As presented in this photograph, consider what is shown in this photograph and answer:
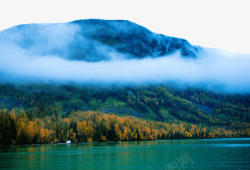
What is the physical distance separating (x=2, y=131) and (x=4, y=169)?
10943cm

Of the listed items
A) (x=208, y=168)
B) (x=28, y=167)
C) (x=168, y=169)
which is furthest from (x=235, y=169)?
(x=28, y=167)

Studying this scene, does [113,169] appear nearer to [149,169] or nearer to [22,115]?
[149,169]

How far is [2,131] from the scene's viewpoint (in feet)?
548

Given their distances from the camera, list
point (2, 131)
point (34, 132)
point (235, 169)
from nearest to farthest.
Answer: point (235, 169)
point (2, 131)
point (34, 132)

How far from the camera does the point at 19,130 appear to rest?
176 m

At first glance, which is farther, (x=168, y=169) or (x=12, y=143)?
(x=12, y=143)

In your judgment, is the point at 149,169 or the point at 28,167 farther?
the point at 28,167

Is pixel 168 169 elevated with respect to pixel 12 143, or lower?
elevated

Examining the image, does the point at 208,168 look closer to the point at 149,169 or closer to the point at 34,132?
the point at 149,169

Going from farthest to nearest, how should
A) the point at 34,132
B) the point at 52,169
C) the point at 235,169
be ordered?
1. the point at 34,132
2. the point at 52,169
3. the point at 235,169

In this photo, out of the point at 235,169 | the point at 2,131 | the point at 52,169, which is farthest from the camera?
Answer: the point at 2,131

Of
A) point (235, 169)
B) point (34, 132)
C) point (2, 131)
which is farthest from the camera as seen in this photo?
point (34, 132)

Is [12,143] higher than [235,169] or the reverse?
the reverse

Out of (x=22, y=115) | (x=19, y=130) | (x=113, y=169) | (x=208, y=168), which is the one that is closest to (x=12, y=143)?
(x=19, y=130)
